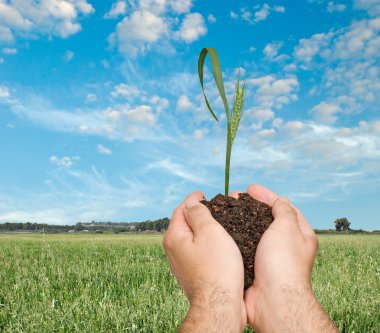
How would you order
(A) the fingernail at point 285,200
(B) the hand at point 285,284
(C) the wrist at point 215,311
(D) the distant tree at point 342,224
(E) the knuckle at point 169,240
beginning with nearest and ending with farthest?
(C) the wrist at point 215,311, (B) the hand at point 285,284, (E) the knuckle at point 169,240, (A) the fingernail at point 285,200, (D) the distant tree at point 342,224

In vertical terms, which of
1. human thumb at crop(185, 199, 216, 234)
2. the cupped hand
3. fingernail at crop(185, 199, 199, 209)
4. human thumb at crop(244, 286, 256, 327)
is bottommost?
human thumb at crop(244, 286, 256, 327)

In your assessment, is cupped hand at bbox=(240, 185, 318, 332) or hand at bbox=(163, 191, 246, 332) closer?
hand at bbox=(163, 191, 246, 332)

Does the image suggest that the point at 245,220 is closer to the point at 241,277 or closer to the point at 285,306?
the point at 241,277

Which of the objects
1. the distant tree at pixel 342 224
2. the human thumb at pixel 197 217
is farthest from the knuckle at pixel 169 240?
the distant tree at pixel 342 224

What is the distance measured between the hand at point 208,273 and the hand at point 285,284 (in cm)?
12

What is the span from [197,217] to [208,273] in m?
0.28

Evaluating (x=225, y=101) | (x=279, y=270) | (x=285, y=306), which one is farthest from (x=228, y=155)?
(x=285, y=306)

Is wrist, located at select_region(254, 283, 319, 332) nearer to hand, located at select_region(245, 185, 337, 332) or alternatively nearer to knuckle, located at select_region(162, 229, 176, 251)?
hand, located at select_region(245, 185, 337, 332)

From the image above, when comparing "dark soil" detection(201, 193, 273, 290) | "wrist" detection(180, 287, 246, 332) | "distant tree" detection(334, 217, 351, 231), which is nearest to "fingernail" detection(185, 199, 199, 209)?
"dark soil" detection(201, 193, 273, 290)

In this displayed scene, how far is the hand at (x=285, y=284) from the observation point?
1764 millimetres

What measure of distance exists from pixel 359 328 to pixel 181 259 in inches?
93.0

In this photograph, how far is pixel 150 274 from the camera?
6191mm

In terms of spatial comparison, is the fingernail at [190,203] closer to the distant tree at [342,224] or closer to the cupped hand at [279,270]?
the cupped hand at [279,270]

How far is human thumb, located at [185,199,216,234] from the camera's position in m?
1.93
